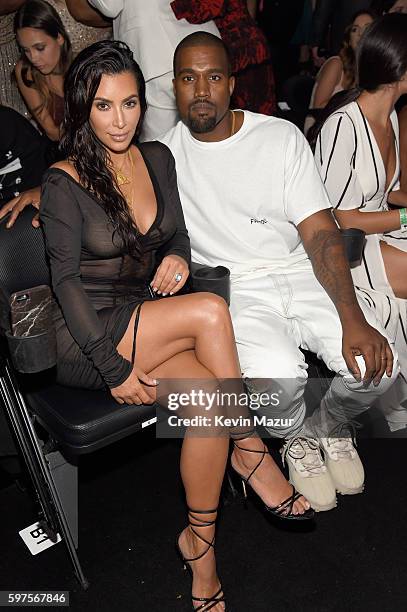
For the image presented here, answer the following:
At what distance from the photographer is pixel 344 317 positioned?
2408 mm

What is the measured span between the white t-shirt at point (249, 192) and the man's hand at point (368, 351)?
1.23 ft

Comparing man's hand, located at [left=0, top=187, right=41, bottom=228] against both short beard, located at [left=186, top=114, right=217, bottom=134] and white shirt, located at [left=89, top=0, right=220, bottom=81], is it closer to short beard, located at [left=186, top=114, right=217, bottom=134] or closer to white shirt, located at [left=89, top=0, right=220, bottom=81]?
short beard, located at [left=186, top=114, right=217, bottom=134]

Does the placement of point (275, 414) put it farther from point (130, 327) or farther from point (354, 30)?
point (354, 30)

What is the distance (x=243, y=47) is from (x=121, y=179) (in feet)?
4.23

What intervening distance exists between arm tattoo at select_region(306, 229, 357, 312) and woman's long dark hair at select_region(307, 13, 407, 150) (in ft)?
2.13

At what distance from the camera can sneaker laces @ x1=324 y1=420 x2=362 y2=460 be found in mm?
2648

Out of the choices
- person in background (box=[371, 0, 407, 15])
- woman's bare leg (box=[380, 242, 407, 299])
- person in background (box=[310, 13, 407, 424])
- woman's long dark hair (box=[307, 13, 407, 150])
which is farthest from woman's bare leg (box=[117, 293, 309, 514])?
person in background (box=[371, 0, 407, 15])

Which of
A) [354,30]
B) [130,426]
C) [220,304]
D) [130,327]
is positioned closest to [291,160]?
[220,304]

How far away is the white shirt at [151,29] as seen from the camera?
9.64ft

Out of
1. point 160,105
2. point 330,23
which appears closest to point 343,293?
point 160,105

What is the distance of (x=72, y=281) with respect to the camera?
7.00 feet

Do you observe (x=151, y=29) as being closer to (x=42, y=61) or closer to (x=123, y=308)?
(x=42, y=61)

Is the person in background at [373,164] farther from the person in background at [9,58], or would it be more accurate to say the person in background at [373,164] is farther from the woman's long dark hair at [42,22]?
the person in background at [9,58]

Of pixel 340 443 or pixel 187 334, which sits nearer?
pixel 187 334
